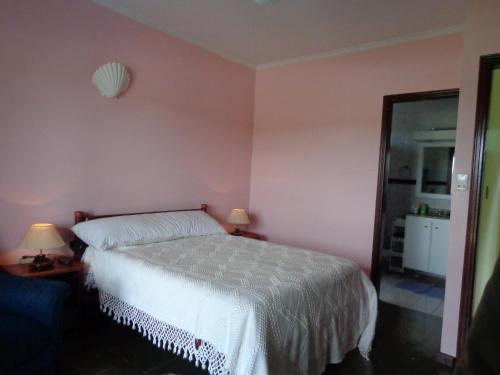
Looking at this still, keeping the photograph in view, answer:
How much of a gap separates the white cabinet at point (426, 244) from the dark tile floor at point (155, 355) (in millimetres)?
1572

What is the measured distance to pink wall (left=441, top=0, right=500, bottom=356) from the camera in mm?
2160

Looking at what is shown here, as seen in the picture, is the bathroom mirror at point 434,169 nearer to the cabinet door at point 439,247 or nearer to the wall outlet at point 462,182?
the cabinet door at point 439,247

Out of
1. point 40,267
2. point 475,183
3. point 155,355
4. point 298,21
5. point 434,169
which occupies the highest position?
point 298,21

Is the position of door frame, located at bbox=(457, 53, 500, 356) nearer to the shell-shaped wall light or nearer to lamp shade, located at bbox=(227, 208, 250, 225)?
lamp shade, located at bbox=(227, 208, 250, 225)

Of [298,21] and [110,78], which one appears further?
[298,21]

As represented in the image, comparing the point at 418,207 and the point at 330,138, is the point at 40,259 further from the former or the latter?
the point at 418,207

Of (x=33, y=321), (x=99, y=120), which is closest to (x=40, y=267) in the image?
(x=33, y=321)

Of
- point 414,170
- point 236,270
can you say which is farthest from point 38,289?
point 414,170

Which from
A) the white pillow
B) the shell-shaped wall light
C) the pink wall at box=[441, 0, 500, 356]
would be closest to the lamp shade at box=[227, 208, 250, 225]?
the white pillow

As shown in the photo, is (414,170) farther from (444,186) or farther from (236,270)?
(236,270)

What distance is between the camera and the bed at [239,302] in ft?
5.29

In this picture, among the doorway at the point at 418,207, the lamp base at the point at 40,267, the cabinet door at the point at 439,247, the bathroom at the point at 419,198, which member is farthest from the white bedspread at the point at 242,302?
the cabinet door at the point at 439,247

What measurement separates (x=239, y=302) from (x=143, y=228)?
4.60ft

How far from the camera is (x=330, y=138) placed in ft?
11.8
